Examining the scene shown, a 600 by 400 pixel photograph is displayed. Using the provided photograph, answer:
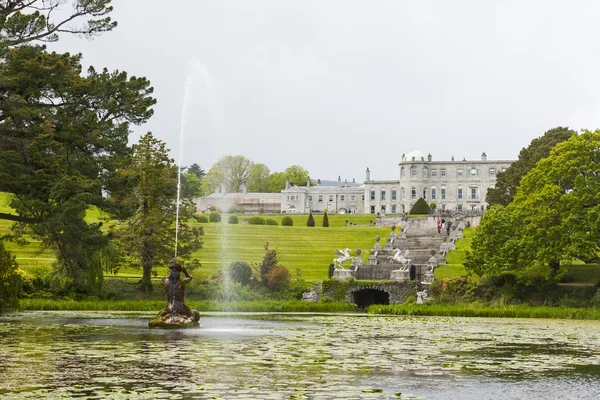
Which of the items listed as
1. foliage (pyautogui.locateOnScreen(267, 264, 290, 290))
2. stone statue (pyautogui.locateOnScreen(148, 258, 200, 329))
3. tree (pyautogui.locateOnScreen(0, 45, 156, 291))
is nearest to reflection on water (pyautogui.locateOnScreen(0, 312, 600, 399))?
stone statue (pyautogui.locateOnScreen(148, 258, 200, 329))

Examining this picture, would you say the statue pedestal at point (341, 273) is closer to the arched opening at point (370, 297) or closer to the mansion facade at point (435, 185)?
the arched opening at point (370, 297)

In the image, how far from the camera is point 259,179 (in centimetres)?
17625

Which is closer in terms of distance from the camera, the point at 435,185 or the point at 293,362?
the point at 293,362

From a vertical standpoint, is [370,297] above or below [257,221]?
below

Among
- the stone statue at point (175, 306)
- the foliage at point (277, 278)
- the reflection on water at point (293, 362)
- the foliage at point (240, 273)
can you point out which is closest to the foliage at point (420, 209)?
the foliage at point (277, 278)

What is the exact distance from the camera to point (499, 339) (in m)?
24.8

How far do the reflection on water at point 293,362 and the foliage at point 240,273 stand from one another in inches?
939

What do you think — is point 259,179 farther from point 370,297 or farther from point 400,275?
point 400,275

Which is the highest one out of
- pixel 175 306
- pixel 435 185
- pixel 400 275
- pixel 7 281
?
pixel 435 185

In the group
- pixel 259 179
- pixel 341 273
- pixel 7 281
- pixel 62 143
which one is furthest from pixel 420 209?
pixel 7 281

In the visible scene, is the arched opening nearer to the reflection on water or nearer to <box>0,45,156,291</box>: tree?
<box>0,45,156,291</box>: tree

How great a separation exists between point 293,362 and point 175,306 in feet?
33.7

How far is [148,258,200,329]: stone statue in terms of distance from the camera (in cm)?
2641

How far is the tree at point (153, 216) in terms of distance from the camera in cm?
5053
